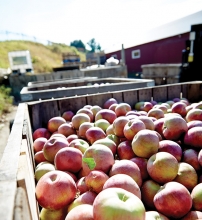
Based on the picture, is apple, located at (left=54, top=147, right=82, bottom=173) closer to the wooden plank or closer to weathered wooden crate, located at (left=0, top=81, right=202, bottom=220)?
weathered wooden crate, located at (left=0, top=81, right=202, bottom=220)

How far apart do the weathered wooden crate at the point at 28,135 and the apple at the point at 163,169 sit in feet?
2.64

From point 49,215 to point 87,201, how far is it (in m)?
0.29

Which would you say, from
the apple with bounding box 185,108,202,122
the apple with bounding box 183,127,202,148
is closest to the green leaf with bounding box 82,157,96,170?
the apple with bounding box 183,127,202,148

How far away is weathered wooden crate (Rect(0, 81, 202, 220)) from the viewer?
750mm

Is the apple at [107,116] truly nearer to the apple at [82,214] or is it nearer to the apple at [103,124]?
the apple at [103,124]

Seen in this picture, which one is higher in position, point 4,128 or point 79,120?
point 79,120

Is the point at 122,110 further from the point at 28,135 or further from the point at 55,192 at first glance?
the point at 55,192

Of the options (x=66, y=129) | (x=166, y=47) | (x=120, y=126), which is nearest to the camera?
(x=120, y=126)

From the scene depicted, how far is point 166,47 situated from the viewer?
58.7ft

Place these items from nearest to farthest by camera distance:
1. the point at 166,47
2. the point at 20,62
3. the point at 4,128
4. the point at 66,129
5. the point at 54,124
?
the point at 66,129 < the point at 54,124 < the point at 4,128 < the point at 20,62 < the point at 166,47

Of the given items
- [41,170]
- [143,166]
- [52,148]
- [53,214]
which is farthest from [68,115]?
[53,214]

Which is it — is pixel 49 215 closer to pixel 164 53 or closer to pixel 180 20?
pixel 164 53

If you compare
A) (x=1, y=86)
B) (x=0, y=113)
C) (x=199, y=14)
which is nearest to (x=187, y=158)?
(x=0, y=113)

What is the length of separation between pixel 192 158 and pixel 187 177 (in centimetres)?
22
